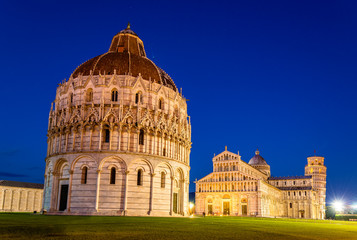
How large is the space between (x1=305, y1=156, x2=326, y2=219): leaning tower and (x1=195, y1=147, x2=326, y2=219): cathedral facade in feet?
18.6

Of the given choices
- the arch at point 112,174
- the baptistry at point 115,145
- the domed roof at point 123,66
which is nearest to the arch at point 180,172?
the baptistry at point 115,145

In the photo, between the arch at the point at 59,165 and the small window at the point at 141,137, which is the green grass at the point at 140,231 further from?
the small window at the point at 141,137

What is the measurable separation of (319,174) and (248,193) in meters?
53.5

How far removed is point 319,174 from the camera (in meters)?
139

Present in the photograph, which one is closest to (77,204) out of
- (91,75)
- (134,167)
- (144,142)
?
(134,167)

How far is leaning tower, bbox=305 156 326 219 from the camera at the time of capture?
450 feet

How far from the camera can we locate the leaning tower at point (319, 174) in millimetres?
137250

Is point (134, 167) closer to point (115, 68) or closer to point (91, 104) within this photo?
point (91, 104)

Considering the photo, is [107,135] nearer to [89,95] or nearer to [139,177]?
[89,95]

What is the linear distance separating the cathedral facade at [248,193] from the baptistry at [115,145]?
51.4m

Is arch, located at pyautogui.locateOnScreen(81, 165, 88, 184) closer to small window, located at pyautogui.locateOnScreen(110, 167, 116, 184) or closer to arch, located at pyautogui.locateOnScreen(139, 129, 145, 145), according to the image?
small window, located at pyautogui.locateOnScreen(110, 167, 116, 184)

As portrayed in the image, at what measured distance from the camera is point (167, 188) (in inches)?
1906

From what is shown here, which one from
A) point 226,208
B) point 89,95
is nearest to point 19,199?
point 89,95

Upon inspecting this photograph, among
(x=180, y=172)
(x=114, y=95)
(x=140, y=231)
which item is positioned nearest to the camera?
(x=140, y=231)
